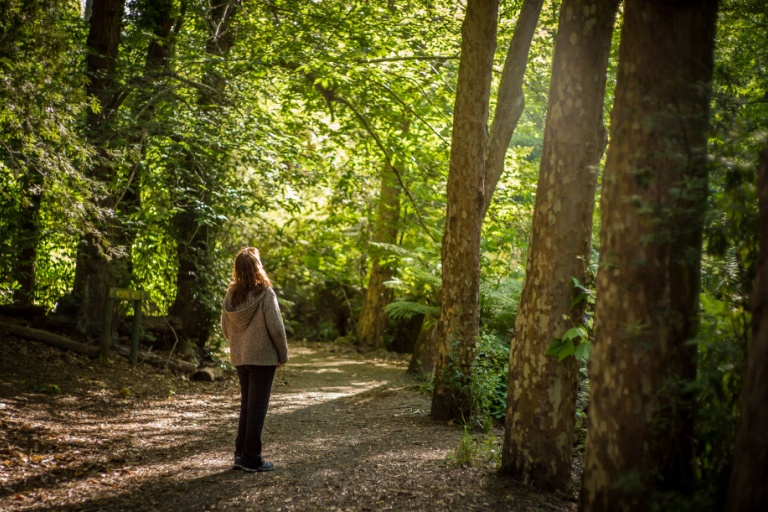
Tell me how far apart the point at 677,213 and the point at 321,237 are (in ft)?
60.9

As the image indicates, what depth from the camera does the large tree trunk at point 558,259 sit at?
19.9 ft

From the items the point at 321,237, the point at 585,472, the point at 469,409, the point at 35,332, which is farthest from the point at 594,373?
the point at 321,237

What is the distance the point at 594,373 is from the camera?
14.5 ft

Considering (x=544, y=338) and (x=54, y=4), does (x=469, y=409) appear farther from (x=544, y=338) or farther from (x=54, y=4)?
(x=54, y=4)

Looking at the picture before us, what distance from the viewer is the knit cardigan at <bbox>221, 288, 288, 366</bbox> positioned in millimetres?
6707

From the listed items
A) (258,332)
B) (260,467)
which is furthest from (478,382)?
(258,332)

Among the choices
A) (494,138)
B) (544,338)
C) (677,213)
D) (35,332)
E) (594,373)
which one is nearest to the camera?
(677,213)

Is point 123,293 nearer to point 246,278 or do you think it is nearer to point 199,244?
point 199,244

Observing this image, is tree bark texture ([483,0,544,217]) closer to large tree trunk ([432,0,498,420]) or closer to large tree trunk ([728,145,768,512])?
large tree trunk ([432,0,498,420])

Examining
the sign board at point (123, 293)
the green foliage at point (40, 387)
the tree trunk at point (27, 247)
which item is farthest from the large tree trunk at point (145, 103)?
the green foliage at point (40, 387)

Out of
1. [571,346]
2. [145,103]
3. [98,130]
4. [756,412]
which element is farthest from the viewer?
[145,103]

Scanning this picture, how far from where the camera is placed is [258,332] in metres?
6.74

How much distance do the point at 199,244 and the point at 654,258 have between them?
36.4ft

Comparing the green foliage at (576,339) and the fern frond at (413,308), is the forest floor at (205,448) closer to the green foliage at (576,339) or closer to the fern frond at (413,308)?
the green foliage at (576,339)
